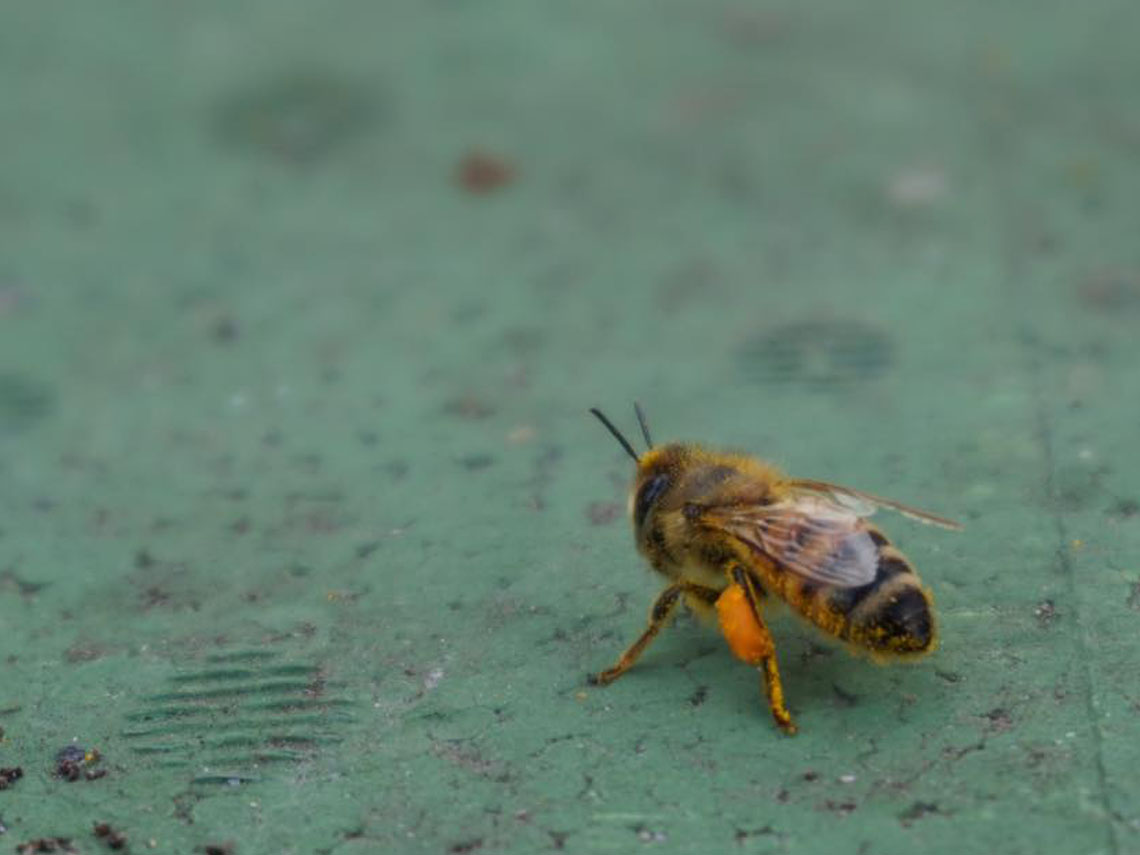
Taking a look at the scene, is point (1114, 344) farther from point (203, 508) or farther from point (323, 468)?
point (203, 508)

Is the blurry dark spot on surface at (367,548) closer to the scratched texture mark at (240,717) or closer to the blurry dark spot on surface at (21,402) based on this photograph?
the scratched texture mark at (240,717)

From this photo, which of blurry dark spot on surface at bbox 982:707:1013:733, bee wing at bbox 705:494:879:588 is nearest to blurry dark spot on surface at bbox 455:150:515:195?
bee wing at bbox 705:494:879:588

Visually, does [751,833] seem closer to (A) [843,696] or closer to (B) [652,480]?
(A) [843,696]

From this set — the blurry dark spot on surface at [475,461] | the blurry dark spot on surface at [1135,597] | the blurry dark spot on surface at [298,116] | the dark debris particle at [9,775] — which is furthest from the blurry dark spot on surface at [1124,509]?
the blurry dark spot on surface at [298,116]

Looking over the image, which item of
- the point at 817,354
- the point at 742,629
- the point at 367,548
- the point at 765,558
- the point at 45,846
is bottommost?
the point at 817,354

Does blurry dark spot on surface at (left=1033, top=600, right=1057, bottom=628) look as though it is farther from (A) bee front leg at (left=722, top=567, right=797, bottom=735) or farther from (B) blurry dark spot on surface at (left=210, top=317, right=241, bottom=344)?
(B) blurry dark spot on surface at (left=210, top=317, right=241, bottom=344)

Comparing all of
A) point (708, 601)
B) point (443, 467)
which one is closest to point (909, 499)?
point (708, 601)

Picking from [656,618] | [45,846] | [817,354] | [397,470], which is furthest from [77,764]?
[817,354]
